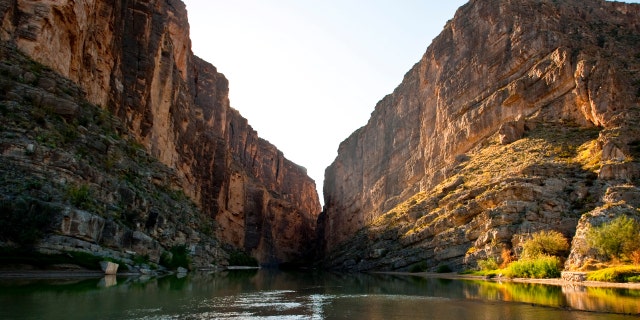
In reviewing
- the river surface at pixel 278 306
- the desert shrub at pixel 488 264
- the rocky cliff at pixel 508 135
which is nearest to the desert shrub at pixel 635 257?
the rocky cliff at pixel 508 135

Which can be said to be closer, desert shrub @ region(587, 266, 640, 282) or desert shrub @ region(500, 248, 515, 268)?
desert shrub @ region(587, 266, 640, 282)

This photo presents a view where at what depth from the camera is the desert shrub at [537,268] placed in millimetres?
31141

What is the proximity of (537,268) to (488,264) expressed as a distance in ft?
22.5

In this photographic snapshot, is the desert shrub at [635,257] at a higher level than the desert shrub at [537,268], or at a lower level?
higher

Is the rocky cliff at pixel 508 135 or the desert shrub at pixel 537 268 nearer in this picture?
the desert shrub at pixel 537 268

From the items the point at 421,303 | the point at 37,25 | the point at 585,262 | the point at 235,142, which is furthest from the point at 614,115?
the point at 235,142

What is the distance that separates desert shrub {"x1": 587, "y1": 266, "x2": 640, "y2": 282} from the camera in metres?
24.4

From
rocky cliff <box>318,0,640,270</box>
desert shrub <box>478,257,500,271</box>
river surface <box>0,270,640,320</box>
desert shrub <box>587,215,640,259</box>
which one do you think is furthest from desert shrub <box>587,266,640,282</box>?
desert shrub <box>478,257,500,271</box>

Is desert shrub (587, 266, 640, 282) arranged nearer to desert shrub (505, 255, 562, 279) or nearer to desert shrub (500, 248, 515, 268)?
desert shrub (505, 255, 562, 279)

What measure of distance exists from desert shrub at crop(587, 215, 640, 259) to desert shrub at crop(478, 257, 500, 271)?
354 inches

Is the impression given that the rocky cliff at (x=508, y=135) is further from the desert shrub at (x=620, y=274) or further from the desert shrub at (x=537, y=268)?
the desert shrub at (x=620, y=274)

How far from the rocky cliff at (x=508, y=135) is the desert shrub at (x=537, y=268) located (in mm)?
1402

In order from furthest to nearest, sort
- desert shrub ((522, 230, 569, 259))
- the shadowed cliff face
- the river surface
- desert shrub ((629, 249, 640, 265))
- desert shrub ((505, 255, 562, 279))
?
the shadowed cliff face, desert shrub ((522, 230, 569, 259)), desert shrub ((505, 255, 562, 279)), desert shrub ((629, 249, 640, 265)), the river surface

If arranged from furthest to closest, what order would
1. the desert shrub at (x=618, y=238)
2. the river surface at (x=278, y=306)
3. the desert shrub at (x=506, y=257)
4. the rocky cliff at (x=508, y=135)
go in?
the rocky cliff at (x=508, y=135) → the desert shrub at (x=506, y=257) → the desert shrub at (x=618, y=238) → the river surface at (x=278, y=306)
